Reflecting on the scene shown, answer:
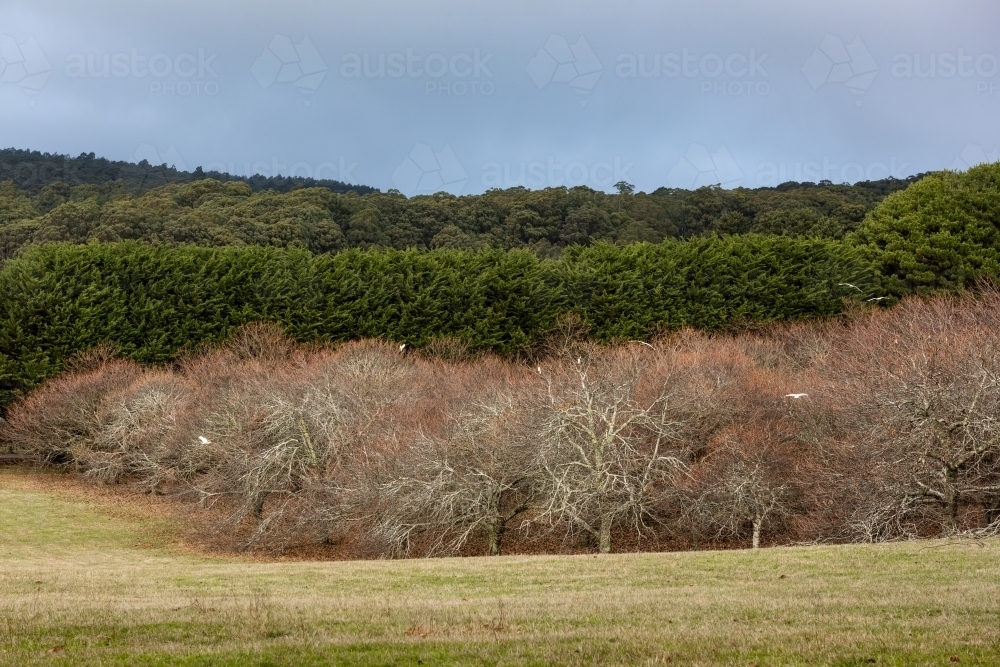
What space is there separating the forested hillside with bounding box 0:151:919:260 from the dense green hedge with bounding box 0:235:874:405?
1433 centimetres

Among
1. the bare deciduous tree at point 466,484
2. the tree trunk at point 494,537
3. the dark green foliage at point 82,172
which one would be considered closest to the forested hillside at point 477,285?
the bare deciduous tree at point 466,484

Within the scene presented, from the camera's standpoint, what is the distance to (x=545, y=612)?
14992mm

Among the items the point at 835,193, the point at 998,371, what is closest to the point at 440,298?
the point at 998,371

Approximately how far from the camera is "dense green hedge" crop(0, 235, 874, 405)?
192ft

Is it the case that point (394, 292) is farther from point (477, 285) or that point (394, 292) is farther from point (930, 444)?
point (930, 444)

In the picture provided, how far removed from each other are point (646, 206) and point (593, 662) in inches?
4029

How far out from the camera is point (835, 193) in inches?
4456

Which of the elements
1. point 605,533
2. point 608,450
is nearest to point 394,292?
point 608,450

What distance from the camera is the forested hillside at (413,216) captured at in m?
85.3

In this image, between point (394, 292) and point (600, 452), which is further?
point (394, 292)

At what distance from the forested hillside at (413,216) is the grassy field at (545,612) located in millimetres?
58368

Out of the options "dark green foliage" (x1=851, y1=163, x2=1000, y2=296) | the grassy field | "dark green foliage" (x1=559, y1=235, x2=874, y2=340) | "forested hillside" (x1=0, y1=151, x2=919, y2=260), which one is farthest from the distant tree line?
"forested hillside" (x1=0, y1=151, x2=919, y2=260)

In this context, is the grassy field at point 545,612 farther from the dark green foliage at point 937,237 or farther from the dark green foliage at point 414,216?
the dark green foliage at point 414,216

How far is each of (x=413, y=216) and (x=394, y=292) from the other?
40345mm
